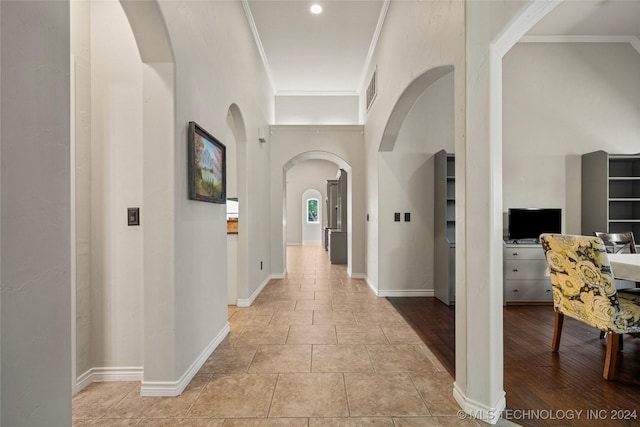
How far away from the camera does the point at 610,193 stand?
181 inches

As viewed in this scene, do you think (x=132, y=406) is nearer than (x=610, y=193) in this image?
Yes

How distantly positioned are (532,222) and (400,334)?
110 inches

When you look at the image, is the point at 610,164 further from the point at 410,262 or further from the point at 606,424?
the point at 606,424

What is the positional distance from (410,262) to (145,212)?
373 cm

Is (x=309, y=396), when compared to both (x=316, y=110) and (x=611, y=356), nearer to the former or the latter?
(x=611, y=356)

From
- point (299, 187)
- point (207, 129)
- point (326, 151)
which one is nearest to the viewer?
point (207, 129)

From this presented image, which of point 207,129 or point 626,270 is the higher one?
point 207,129

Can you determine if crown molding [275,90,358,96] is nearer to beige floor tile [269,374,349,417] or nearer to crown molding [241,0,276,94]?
crown molding [241,0,276,94]

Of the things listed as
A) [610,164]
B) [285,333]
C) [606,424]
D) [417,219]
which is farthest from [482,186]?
[610,164]

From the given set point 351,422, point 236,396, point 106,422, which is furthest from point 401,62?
point 106,422

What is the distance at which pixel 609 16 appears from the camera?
411 cm

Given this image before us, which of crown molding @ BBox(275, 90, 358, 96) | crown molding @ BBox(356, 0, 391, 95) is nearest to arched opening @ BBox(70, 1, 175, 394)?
crown molding @ BBox(356, 0, 391, 95)

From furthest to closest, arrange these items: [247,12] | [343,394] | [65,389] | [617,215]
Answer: [617,215] < [247,12] < [343,394] < [65,389]

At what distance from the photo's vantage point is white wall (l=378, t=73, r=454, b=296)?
4605 millimetres
